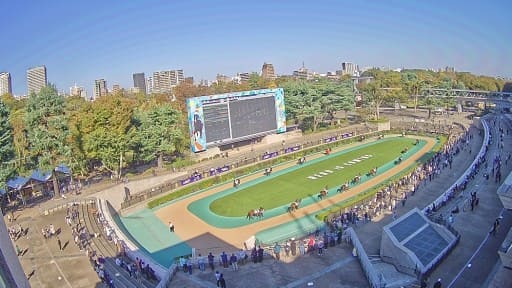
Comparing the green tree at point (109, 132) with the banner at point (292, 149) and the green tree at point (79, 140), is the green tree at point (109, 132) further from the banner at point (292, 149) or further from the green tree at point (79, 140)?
the banner at point (292, 149)

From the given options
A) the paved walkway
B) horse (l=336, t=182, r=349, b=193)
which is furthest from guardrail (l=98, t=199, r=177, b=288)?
horse (l=336, t=182, r=349, b=193)

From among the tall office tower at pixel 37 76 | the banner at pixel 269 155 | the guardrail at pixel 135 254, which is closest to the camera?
the guardrail at pixel 135 254

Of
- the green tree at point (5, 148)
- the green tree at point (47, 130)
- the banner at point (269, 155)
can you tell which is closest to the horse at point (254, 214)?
the green tree at point (47, 130)

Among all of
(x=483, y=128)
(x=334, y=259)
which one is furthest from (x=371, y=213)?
(x=483, y=128)

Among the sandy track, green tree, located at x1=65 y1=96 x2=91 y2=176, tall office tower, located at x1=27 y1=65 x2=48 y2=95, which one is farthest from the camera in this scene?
tall office tower, located at x1=27 y1=65 x2=48 y2=95

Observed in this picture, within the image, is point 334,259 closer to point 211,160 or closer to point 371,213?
point 371,213

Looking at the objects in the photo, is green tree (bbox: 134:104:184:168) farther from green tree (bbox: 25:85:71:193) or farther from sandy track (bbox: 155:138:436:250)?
green tree (bbox: 25:85:71:193)
